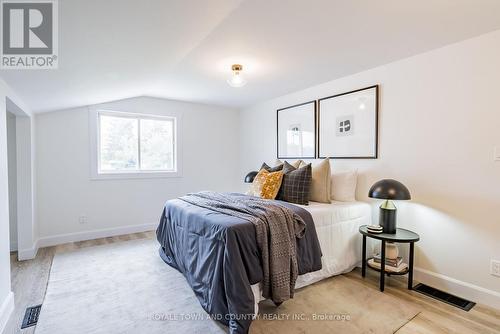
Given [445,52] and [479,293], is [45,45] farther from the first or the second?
[479,293]

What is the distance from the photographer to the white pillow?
9.65 ft

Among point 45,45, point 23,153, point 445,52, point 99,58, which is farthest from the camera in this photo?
point 23,153

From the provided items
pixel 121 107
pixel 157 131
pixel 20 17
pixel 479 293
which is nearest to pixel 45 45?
pixel 20 17

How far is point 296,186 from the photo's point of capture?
280 cm

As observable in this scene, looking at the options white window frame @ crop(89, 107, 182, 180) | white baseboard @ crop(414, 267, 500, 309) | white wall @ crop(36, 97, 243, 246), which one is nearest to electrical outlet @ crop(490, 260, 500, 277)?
white baseboard @ crop(414, 267, 500, 309)

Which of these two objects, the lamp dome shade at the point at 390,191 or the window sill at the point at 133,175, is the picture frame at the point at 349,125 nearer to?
the lamp dome shade at the point at 390,191

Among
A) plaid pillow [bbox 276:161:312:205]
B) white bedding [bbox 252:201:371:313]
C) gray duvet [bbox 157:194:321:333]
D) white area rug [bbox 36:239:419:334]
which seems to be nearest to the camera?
gray duvet [bbox 157:194:321:333]

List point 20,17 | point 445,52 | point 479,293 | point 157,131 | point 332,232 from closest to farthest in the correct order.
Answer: point 20,17 → point 479,293 → point 445,52 → point 332,232 → point 157,131

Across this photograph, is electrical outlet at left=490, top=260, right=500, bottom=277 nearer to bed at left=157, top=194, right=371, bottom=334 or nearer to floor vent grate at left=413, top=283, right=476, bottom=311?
floor vent grate at left=413, top=283, right=476, bottom=311

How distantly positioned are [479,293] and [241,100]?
12.6ft

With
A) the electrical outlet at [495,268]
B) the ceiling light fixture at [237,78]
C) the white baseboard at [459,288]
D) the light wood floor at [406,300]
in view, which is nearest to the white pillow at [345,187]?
the light wood floor at [406,300]

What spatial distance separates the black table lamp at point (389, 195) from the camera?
225cm

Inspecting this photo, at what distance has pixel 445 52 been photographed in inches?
90.6

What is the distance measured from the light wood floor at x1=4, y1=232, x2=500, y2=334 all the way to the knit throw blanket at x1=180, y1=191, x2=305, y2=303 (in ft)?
2.73
